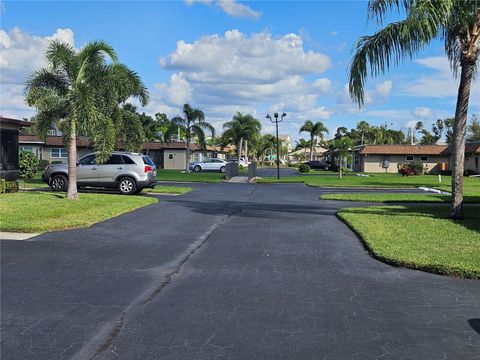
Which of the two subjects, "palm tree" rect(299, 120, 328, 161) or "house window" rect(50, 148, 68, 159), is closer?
"house window" rect(50, 148, 68, 159)

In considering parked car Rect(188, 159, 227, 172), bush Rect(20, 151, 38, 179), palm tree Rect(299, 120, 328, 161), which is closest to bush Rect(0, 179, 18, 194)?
bush Rect(20, 151, 38, 179)

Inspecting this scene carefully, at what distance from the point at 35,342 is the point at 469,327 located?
414 centimetres

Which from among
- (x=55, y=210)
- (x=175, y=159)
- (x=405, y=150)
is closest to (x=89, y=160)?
(x=55, y=210)

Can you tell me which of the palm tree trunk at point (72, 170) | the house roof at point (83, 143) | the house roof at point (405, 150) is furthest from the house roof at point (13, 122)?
the house roof at point (405, 150)

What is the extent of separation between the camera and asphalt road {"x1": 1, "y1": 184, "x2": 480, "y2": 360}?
14.7 ft

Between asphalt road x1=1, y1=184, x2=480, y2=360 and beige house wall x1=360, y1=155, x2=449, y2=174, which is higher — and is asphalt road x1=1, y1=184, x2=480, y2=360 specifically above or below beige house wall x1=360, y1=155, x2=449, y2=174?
below

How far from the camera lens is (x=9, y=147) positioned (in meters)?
18.8

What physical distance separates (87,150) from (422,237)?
42.8 meters

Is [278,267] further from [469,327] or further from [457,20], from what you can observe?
[457,20]

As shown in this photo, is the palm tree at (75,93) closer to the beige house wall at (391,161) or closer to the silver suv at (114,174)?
the silver suv at (114,174)

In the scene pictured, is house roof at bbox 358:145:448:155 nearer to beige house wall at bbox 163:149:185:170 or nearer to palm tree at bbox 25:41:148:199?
beige house wall at bbox 163:149:185:170

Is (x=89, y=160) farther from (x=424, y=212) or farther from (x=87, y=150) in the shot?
(x=87, y=150)

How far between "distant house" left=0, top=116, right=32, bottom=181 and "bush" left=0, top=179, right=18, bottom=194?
0.71 meters

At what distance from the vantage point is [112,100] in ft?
55.9
